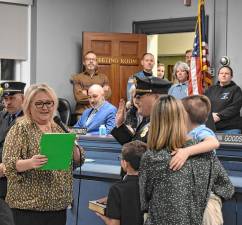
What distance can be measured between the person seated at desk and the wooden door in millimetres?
2395

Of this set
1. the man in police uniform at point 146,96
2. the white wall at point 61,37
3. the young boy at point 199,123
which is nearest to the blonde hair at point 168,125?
the young boy at point 199,123

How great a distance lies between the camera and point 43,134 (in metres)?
2.72

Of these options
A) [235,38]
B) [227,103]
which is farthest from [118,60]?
[227,103]

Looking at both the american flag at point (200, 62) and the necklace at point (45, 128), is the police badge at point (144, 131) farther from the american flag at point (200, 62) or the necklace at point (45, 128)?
the american flag at point (200, 62)

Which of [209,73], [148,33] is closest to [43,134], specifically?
[209,73]

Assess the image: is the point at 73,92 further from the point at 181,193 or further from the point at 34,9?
the point at 181,193

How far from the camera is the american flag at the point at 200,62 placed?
24.0ft

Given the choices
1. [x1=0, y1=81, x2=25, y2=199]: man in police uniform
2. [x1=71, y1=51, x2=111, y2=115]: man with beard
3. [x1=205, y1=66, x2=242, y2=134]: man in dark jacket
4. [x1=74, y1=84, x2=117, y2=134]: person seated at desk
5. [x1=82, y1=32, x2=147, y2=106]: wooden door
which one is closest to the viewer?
[x1=0, y1=81, x2=25, y2=199]: man in police uniform

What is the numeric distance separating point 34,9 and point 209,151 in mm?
5970

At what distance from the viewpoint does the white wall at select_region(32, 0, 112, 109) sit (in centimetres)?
830

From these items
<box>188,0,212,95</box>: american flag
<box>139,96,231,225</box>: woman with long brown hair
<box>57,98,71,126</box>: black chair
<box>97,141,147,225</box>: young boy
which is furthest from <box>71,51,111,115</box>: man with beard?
<box>139,96,231,225</box>: woman with long brown hair

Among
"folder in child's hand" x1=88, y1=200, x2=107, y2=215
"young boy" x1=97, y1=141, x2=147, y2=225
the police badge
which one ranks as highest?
the police badge

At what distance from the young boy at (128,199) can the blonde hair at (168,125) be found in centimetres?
25

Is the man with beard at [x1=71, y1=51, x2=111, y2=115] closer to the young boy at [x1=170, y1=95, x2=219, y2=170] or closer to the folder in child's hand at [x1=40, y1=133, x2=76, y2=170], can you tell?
the young boy at [x1=170, y1=95, x2=219, y2=170]
